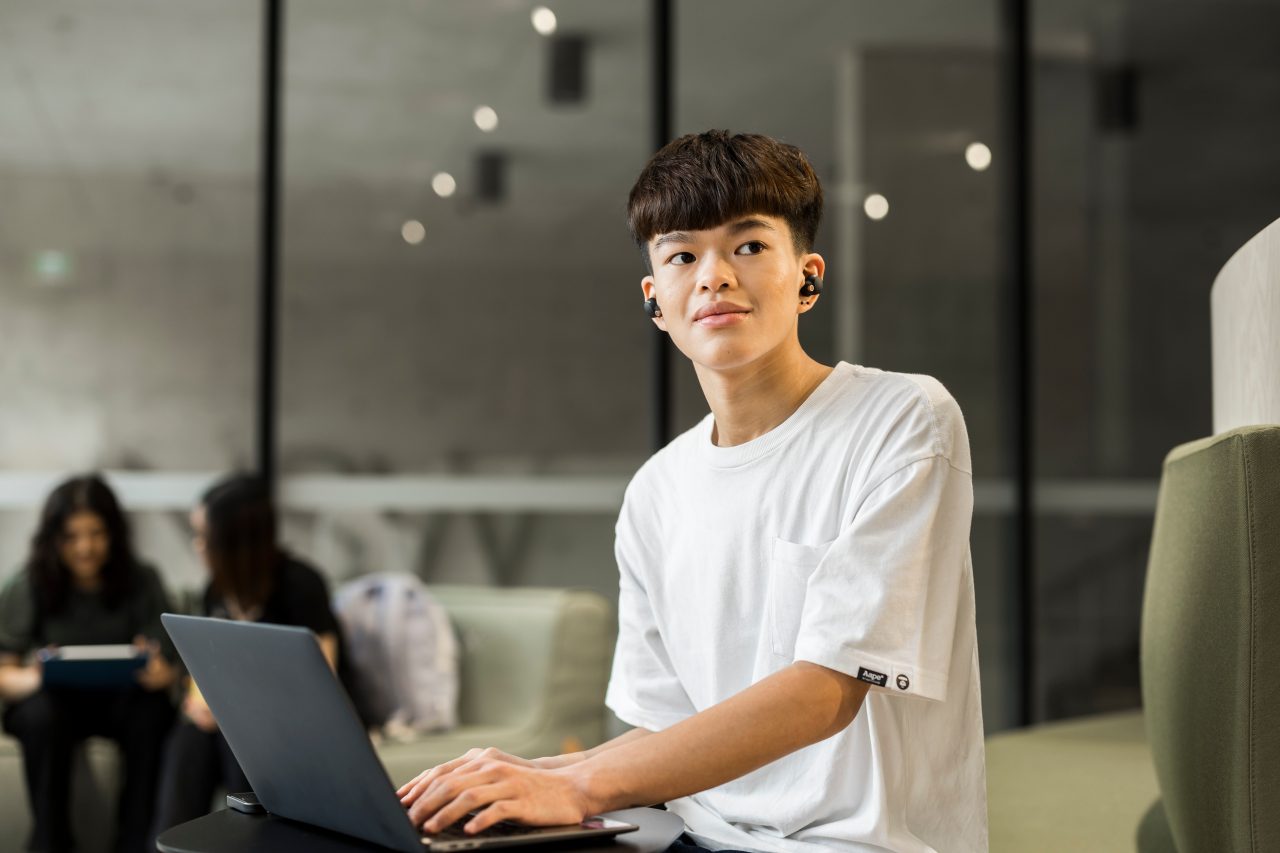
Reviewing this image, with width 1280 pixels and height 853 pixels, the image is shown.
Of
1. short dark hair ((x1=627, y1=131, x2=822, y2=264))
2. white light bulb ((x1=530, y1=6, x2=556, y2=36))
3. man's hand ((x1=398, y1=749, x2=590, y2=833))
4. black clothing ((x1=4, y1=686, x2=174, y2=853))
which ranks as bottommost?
black clothing ((x1=4, y1=686, x2=174, y2=853))

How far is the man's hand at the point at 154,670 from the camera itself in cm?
345

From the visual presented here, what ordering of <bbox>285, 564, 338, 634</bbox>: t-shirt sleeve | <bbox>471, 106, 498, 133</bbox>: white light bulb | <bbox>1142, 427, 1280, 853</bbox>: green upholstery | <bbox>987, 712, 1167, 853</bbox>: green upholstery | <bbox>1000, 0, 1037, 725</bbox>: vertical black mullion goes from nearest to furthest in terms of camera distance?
<bbox>1142, 427, 1280, 853</bbox>: green upholstery → <bbox>987, 712, 1167, 853</bbox>: green upholstery → <bbox>285, 564, 338, 634</bbox>: t-shirt sleeve → <bbox>471, 106, 498, 133</bbox>: white light bulb → <bbox>1000, 0, 1037, 725</bbox>: vertical black mullion

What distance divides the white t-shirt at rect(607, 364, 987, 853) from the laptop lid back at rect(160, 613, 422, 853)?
0.43m

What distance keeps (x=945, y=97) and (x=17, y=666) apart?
349 centimetres

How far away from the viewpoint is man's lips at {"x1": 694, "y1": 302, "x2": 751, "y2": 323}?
1307mm

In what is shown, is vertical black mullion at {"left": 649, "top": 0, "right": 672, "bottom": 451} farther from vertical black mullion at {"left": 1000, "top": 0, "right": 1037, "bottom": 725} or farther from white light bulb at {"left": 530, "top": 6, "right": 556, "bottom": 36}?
vertical black mullion at {"left": 1000, "top": 0, "right": 1037, "bottom": 725}

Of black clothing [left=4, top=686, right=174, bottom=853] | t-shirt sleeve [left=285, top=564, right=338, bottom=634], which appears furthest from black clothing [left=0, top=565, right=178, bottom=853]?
t-shirt sleeve [left=285, top=564, right=338, bottom=634]

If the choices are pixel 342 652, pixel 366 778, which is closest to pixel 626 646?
pixel 366 778

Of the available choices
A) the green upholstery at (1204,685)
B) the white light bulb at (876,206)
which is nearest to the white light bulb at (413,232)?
the white light bulb at (876,206)

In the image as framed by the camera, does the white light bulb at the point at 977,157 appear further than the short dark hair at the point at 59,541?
Yes

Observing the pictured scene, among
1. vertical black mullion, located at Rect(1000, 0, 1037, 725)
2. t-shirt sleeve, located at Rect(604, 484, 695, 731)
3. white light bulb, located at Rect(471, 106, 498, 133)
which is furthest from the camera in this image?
vertical black mullion, located at Rect(1000, 0, 1037, 725)

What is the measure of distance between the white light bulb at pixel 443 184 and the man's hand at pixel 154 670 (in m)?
1.69

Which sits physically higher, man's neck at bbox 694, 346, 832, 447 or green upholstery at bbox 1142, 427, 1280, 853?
man's neck at bbox 694, 346, 832, 447

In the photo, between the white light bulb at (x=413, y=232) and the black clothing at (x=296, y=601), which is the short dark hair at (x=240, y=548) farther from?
the white light bulb at (x=413, y=232)
